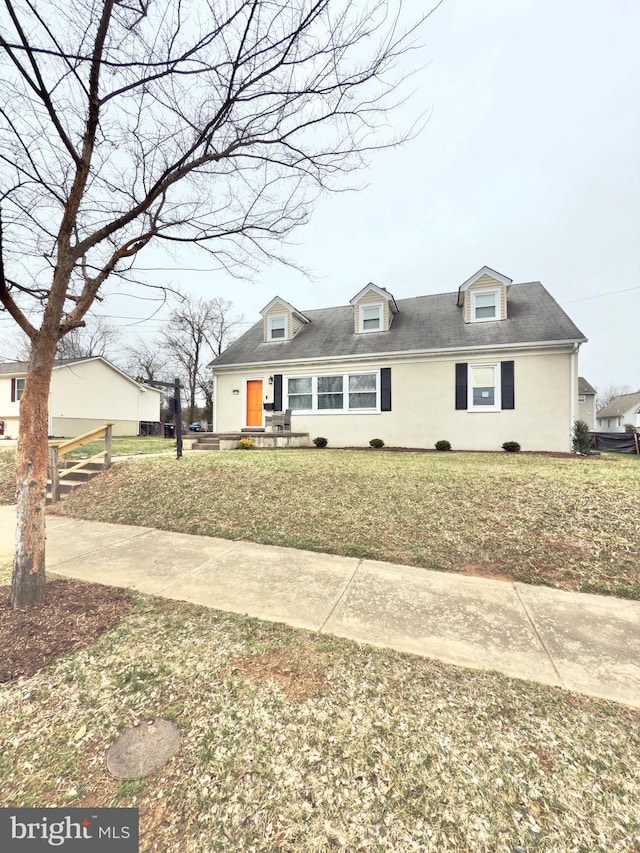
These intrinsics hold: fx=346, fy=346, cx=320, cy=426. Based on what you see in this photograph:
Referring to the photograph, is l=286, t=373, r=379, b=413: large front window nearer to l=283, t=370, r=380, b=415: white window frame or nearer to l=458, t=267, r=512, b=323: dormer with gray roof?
l=283, t=370, r=380, b=415: white window frame

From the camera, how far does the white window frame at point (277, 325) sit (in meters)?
14.4

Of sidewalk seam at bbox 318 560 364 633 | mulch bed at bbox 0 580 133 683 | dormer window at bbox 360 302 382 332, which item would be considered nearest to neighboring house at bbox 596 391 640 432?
dormer window at bbox 360 302 382 332

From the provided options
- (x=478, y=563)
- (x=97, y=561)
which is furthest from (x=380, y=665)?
(x=97, y=561)

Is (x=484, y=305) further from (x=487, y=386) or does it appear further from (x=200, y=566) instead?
(x=200, y=566)

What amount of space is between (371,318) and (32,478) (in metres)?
12.3

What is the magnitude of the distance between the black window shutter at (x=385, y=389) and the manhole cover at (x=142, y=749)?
427 inches

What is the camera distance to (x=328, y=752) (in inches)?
64.7

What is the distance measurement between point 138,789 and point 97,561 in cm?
313

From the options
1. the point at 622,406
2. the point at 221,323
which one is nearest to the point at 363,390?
the point at 221,323

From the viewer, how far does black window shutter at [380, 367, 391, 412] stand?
1195cm

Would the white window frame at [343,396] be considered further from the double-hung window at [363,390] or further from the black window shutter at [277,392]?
the black window shutter at [277,392]

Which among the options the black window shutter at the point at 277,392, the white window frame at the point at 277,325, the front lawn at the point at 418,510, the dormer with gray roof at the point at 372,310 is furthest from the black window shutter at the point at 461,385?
the white window frame at the point at 277,325

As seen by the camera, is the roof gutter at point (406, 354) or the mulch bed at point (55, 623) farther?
the roof gutter at point (406, 354)

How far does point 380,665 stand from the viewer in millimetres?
2262
